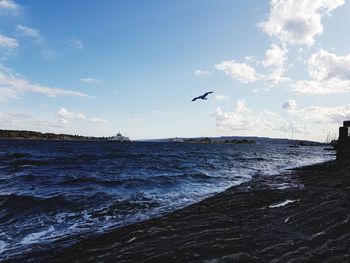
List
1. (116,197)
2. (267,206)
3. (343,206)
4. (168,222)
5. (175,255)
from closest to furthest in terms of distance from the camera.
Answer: (175,255)
(168,222)
(343,206)
(267,206)
(116,197)

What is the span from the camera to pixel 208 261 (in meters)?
6.65

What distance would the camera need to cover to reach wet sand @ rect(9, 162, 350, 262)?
6922 millimetres

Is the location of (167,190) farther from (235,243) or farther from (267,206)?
(235,243)

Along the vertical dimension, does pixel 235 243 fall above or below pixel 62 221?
above

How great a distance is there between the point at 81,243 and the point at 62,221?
12.8 ft

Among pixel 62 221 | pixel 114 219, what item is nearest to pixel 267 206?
pixel 114 219

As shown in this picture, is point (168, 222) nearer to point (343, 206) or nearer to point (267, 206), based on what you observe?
point (267, 206)

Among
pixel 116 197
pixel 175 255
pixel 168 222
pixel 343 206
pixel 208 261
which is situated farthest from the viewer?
pixel 116 197

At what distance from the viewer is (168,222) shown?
10.4 m

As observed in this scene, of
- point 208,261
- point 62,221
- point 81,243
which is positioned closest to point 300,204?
point 208,261

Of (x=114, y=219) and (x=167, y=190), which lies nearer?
(x=114, y=219)

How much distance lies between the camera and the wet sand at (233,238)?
6.92 m

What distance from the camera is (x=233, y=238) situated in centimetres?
808

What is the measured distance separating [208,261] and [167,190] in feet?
44.2
